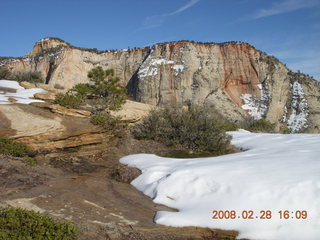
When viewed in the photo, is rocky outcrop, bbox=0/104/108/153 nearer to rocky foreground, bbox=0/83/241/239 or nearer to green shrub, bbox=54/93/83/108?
rocky foreground, bbox=0/83/241/239

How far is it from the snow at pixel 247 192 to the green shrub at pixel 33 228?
4.54ft

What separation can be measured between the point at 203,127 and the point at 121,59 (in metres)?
29.7

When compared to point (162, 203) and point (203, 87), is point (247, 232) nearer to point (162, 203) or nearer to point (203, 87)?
point (162, 203)

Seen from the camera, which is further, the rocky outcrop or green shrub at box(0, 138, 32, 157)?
the rocky outcrop

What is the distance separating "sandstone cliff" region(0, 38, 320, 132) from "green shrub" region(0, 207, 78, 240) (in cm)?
2942

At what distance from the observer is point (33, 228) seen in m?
3.19

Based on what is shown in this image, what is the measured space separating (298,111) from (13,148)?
31964 millimetres

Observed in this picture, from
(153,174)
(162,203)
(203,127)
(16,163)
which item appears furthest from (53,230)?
(203,127)

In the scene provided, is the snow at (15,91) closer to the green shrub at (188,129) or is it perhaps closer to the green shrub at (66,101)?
the green shrub at (66,101)

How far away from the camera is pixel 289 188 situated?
4344mm

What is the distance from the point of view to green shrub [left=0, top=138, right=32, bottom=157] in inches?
279

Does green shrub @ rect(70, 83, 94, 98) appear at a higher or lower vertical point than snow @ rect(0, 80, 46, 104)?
higher

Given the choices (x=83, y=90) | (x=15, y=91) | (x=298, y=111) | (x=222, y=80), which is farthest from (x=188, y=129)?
(x=298, y=111)

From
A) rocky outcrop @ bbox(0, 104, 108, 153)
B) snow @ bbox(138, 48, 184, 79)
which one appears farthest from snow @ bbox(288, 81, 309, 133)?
rocky outcrop @ bbox(0, 104, 108, 153)
